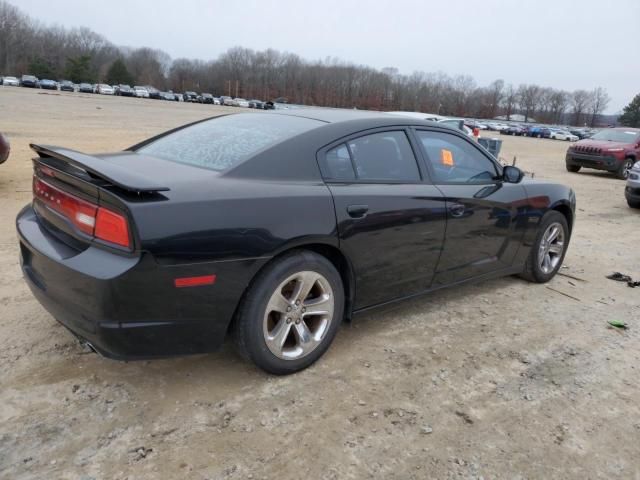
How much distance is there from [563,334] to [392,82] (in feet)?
431

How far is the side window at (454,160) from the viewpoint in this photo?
362cm

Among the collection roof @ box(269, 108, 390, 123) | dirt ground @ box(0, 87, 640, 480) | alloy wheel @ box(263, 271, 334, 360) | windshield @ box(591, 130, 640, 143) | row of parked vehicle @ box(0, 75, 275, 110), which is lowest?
dirt ground @ box(0, 87, 640, 480)

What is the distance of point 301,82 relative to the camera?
12400 cm

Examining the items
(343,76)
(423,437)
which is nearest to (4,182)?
(423,437)

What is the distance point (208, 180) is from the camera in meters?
2.58

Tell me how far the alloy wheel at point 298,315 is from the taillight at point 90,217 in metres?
0.85

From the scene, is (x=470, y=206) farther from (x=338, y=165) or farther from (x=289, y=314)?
(x=289, y=314)

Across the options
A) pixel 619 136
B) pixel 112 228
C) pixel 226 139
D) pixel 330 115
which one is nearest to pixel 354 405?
pixel 112 228

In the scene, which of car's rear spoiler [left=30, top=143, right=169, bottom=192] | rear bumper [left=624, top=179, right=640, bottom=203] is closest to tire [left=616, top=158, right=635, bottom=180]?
rear bumper [left=624, top=179, right=640, bottom=203]

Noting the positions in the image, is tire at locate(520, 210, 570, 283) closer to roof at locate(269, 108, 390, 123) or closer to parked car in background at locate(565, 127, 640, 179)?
roof at locate(269, 108, 390, 123)

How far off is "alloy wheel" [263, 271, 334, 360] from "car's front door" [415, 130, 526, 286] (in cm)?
108

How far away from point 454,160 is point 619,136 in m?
14.8

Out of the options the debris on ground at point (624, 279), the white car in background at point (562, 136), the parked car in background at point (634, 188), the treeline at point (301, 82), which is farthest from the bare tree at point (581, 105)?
the debris on ground at point (624, 279)

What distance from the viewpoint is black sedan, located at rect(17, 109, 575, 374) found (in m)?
2.31
